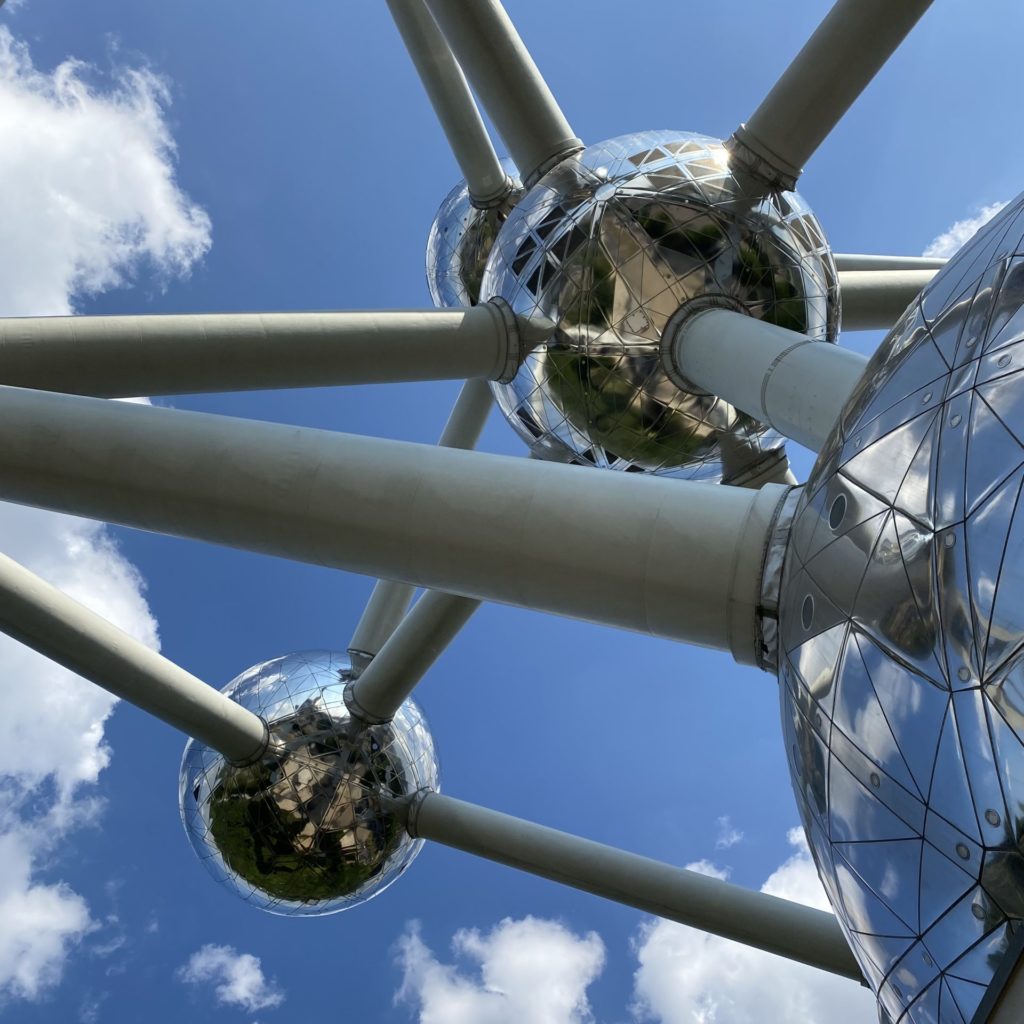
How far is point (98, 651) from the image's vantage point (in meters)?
7.66

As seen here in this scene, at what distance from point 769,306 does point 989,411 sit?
18.6ft

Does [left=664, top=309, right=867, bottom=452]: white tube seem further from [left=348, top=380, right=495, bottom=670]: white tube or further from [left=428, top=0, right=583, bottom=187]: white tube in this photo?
[left=348, top=380, right=495, bottom=670]: white tube

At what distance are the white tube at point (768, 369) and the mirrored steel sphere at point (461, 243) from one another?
557 cm

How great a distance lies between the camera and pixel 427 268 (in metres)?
15.1

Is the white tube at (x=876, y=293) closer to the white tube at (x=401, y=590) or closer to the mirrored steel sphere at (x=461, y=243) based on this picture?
the white tube at (x=401, y=590)

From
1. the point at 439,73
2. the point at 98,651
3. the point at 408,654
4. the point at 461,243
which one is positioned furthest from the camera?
the point at 461,243

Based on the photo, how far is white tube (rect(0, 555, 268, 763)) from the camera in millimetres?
7184

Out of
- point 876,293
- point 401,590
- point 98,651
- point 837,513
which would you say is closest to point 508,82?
point 876,293

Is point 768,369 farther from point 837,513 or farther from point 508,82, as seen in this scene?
point 508,82

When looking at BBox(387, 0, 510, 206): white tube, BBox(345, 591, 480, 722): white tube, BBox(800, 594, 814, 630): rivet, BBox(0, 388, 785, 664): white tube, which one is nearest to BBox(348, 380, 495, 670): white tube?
BBox(345, 591, 480, 722): white tube

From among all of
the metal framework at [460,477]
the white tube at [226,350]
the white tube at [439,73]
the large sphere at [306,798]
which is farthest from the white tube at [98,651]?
the white tube at [439,73]

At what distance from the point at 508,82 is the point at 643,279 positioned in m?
2.09

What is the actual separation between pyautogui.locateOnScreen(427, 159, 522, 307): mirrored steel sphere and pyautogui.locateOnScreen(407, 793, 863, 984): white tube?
643 centimetres

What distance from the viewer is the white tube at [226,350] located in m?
6.14
